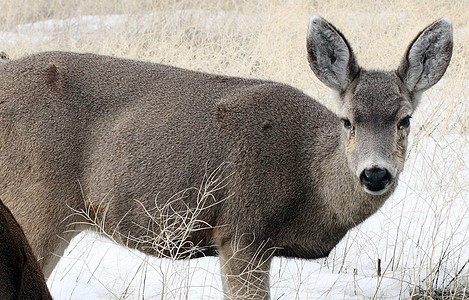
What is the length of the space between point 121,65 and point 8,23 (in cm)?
878

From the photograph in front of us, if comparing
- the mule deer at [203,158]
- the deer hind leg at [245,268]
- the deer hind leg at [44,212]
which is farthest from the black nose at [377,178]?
the deer hind leg at [44,212]

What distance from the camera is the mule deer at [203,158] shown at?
4.43 m

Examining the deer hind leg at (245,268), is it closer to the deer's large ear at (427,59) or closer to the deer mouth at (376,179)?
the deer mouth at (376,179)

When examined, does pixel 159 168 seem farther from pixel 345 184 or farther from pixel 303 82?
pixel 303 82

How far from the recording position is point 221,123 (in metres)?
4.62

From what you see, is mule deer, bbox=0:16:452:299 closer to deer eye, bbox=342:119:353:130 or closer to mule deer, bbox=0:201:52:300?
deer eye, bbox=342:119:353:130

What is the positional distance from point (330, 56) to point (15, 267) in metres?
2.71


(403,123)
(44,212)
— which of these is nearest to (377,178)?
(403,123)

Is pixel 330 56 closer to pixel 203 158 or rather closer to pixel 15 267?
pixel 203 158

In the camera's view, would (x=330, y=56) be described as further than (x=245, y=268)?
Yes

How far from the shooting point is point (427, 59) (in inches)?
181


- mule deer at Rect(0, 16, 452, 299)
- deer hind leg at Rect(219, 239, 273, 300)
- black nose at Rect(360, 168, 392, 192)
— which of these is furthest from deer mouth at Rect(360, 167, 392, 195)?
deer hind leg at Rect(219, 239, 273, 300)

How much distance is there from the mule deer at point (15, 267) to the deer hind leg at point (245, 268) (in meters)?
1.69

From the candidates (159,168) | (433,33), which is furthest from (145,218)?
(433,33)
